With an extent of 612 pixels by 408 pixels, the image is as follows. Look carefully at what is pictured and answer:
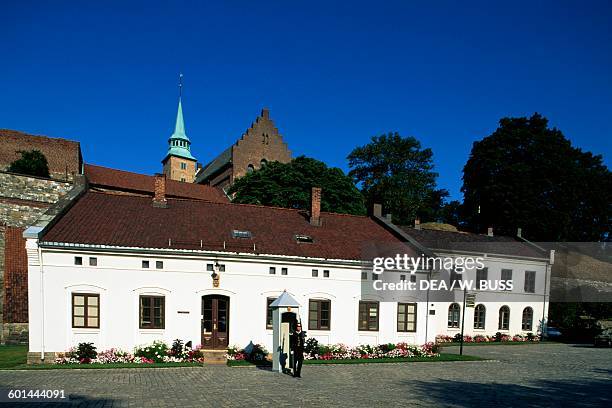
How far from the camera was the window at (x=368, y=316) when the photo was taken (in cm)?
1942

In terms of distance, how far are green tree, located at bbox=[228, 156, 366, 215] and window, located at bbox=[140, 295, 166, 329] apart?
21.4m

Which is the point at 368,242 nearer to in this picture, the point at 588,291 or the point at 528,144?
the point at 588,291

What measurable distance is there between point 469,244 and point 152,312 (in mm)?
23623

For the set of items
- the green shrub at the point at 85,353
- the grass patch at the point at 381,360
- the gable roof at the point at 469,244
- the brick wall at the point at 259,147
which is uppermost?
the brick wall at the point at 259,147

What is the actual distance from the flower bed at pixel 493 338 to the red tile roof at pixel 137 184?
34630 millimetres

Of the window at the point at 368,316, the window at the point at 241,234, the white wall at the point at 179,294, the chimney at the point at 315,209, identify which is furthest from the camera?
the chimney at the point at 315,209

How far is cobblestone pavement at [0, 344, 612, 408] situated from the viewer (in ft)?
33.2

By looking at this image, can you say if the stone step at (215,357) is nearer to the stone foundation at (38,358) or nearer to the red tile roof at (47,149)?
the stone foundation at (38,358)

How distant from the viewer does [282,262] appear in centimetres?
1836

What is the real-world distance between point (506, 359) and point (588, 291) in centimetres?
2191

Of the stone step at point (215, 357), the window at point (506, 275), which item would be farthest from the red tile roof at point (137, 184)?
the stone step at point (215, 357)

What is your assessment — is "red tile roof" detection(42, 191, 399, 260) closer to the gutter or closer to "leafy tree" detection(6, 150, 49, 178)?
the gutter

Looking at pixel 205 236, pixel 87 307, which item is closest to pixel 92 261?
pixel 87 307

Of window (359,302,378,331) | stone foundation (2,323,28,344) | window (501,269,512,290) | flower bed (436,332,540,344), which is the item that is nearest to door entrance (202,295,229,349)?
window (359,302,378,331)
